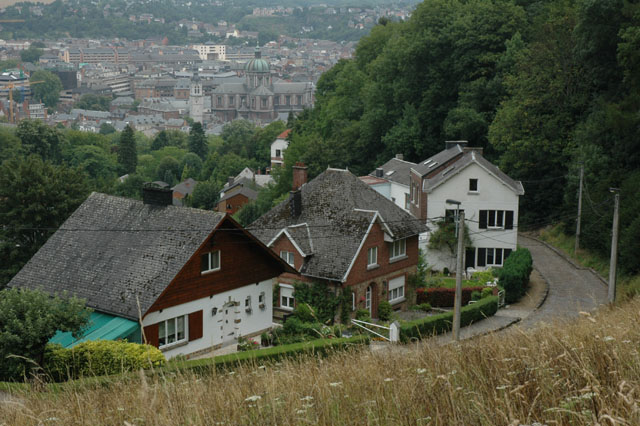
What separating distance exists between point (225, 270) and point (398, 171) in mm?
28915

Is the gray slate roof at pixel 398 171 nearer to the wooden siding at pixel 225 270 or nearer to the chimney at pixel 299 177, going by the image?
the chimney at pixel 299 177

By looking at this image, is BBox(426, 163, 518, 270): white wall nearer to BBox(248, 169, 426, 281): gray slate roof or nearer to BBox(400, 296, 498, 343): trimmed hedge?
BBox(248, 169, 426, 281): gray slate roof

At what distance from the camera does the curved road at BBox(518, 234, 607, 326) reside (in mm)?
31889

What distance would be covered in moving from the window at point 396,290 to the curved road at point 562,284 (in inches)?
235

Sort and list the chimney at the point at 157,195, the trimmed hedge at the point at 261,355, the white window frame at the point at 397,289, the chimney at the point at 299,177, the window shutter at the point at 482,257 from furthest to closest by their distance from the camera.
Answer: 1. the window shutter at the point at 482,257
2. the chimney at the point at 299,177
3. the white window frame at the point at 397,289
4. the chimney at the point at 157,195
5. the trimmed hedge at the point at 261,355

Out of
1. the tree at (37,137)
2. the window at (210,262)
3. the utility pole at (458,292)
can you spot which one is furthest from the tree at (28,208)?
the tree at (37,137)

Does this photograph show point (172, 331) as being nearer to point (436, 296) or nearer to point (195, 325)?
point (195, 325)

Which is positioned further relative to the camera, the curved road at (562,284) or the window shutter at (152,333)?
the curved road at (562,284)

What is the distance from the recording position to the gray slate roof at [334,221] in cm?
3148

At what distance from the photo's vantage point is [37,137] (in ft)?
351

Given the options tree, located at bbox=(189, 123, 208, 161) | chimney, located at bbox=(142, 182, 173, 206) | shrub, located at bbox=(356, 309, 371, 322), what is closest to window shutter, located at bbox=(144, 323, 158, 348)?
chimney, located at bbox=(142, 182, 173, 206)

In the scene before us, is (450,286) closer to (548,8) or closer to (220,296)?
(220,296)

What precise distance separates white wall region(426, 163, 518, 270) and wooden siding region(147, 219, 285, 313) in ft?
55.3

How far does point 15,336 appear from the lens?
16281 mm
